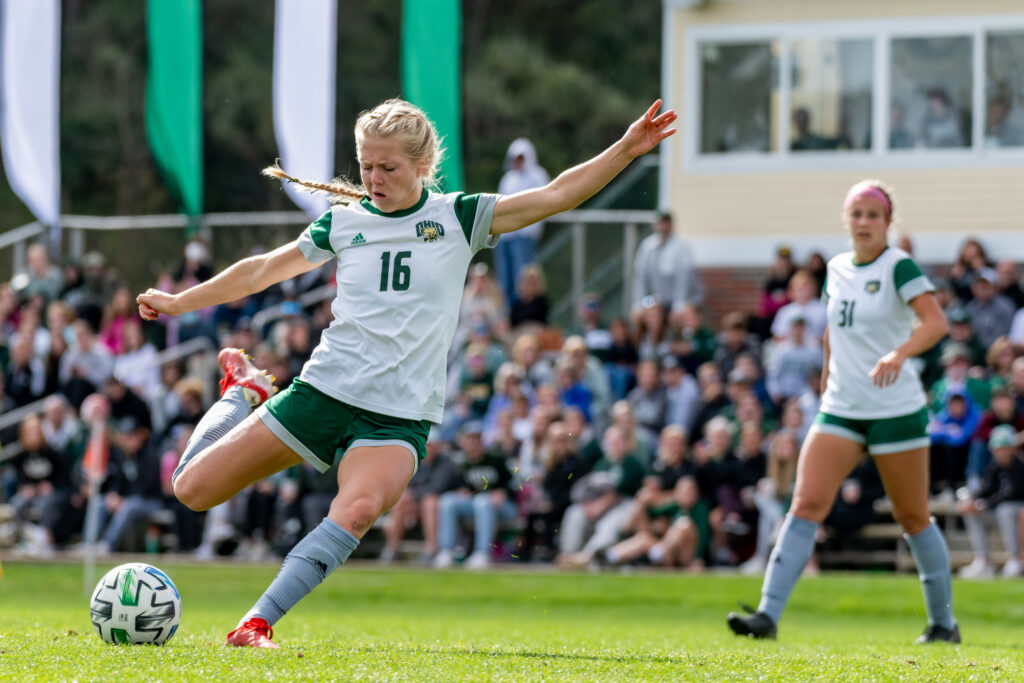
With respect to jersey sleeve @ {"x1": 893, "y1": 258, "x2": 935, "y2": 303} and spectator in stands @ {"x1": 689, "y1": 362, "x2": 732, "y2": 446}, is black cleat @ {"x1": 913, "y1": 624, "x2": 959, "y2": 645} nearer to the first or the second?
jersey sleeve @ {"x1": 893, "y1": 258, "x2": 935, "y2": 303}

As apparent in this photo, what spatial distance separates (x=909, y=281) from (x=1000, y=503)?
695 cm

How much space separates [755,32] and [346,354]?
1576 cm

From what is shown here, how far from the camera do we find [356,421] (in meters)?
6.37

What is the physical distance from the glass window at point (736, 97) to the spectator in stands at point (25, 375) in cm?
928

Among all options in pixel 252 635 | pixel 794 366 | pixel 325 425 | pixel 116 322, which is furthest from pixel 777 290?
pixel 252 635

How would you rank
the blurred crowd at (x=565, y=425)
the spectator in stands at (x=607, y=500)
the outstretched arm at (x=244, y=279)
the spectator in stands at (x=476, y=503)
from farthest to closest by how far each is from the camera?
1. the spectator in stands at (x=476, y=503)
2. the spectator in stands at (x=607, y=500)
3. the blurred crowd at (x=565, y=425)
4. the outstretched arm at (x=244, y=279)

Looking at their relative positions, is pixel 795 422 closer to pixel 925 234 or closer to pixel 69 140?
pixel 925 234

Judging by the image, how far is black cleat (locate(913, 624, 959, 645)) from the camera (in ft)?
26.9

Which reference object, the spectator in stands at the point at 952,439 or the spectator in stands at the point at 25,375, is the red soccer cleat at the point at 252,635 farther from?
the spectator in stands at the point at 25,375

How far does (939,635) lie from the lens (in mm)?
8227

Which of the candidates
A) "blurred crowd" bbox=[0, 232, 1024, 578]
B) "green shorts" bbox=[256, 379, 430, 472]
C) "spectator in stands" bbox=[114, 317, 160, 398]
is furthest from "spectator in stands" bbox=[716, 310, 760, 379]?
"green shorts" bbox=[256, 379, 430, 472]

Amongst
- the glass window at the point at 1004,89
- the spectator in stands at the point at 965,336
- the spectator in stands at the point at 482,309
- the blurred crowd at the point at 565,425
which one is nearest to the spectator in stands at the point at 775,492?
the blurred crowd at the point at 565,425

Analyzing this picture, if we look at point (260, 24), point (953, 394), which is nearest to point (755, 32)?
point (953, 394)

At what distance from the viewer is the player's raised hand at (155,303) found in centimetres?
684
